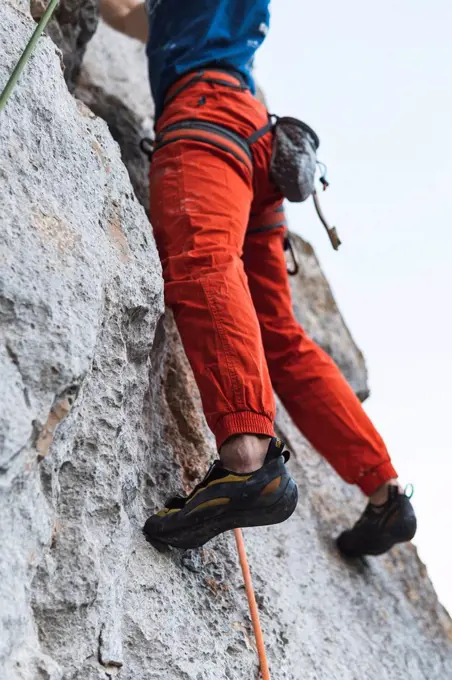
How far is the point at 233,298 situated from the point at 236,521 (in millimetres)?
670

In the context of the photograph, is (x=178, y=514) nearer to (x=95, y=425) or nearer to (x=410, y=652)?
(x=95, y=425)

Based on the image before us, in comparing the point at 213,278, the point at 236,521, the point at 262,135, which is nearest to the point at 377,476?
the point at 236,521

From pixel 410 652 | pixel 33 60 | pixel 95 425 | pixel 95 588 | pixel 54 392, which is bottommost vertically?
pixel 410 652

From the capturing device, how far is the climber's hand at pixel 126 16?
5.68m

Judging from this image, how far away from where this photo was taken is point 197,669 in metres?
2.10

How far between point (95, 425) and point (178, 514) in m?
0.37

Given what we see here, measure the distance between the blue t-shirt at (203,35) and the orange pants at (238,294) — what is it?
179mm

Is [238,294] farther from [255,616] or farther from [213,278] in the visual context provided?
[255,616]

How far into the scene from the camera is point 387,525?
2.98 metres

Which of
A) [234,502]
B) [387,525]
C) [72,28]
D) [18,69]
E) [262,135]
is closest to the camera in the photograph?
[18,69]

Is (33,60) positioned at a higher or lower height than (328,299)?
higher

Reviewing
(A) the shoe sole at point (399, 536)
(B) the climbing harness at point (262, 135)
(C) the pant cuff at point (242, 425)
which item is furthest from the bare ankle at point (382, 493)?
(B) the climbing harness at point (262, 135)

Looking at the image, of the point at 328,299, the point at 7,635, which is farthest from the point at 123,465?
the point at 328,299

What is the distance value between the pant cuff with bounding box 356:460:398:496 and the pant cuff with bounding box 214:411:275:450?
0.95 meters
